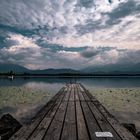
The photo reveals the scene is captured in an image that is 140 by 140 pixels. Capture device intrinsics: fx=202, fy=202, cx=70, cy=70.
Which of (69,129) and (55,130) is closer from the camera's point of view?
(55,130)

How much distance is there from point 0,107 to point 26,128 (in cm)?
1384

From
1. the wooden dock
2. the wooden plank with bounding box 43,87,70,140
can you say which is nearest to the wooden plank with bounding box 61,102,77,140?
the wooden dock

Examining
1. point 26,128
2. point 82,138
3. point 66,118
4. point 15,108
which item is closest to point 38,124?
point 26,128

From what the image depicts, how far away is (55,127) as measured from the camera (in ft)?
Answer: 24.3

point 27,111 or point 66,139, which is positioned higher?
point 66,139

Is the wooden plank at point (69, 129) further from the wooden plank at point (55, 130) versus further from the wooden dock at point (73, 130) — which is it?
the wooden plank at point (55, 130)

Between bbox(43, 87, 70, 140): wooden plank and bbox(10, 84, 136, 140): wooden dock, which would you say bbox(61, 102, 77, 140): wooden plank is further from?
bbox(43, 87, 70, 140): wooden plank

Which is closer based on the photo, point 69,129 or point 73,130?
point 73,130

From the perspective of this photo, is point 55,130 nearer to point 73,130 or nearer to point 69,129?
point 69,129

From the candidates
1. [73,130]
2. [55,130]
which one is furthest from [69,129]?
[55,130]

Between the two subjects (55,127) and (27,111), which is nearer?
(55,127)

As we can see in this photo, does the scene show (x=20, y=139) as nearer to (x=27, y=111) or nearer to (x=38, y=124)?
(x=38, y=124)

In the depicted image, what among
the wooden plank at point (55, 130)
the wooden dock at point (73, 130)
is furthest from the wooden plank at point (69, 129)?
the wooden plank at point (55, 130)

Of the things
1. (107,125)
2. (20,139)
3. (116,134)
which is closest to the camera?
(20,139)
